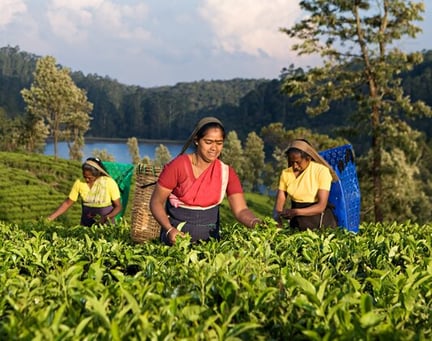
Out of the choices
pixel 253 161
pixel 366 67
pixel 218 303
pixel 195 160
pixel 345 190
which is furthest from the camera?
pixel 253 161

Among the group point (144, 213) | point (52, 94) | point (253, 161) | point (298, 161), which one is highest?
point (52, 94)

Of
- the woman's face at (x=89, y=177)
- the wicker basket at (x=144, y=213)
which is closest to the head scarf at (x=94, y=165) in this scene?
the woman's face at (x=89, y=177)

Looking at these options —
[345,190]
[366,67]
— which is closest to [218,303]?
[345,190]

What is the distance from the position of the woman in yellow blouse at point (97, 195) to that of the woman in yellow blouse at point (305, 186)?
2569mm

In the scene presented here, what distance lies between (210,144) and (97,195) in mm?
3839

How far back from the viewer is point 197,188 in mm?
4719

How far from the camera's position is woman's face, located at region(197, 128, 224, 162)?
4520 millimetres

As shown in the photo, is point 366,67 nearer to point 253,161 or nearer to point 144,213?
point 144,213

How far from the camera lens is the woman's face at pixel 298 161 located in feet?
21.0

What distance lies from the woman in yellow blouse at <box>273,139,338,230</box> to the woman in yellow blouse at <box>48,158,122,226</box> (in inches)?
101

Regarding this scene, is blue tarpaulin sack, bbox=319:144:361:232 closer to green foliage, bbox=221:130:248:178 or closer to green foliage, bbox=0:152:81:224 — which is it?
green foliage, bbox=0:152:81:224

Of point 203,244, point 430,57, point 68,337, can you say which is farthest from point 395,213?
point 430,57

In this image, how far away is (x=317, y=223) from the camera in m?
6.48

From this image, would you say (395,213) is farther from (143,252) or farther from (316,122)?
(316,122)
